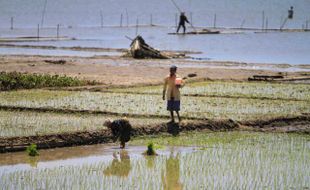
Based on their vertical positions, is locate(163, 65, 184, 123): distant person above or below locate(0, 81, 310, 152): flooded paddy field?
above

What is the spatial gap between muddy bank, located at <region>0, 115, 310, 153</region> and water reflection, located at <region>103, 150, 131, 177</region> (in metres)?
0.71

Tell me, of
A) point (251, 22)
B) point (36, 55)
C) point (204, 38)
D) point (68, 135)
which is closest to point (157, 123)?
point (68, 135)

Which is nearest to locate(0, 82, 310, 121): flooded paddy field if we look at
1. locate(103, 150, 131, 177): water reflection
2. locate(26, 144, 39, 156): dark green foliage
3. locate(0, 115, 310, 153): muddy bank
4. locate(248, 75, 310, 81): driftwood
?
locate(0, 115, 310, 153): muddy bank

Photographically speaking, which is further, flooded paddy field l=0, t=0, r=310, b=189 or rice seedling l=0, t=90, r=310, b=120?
rice seedling l=0, t=90, r=310, b=120

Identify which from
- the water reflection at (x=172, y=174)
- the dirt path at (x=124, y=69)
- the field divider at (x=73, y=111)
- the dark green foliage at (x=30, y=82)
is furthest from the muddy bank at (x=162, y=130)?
the dirt path at (x=124, y=69)

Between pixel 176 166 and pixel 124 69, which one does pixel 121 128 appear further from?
pixel 124 69

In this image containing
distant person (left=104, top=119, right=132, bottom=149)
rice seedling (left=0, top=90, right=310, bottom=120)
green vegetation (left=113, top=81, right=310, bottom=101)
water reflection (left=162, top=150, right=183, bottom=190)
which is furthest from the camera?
green vegetation (left=113, top=81, right=310, bottom=101)

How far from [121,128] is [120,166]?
0.84 meters

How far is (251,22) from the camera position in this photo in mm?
60000

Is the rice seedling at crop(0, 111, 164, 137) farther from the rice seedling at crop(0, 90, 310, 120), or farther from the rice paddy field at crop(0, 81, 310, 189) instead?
the rice seedling at crop(0, 90, 310, 120)

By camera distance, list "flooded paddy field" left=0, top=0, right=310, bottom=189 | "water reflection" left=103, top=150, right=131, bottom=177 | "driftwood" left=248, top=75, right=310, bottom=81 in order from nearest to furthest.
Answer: "flooded paddy field" left=0, top=0, right=310, bottom=189
"water reflection" left=103, top=150, right=131, bottom=177
"driftwood" left=248, top=75, right=310, bottom=81

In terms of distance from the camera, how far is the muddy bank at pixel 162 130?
1083 centimetres

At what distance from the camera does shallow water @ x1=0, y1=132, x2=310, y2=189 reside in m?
9.03

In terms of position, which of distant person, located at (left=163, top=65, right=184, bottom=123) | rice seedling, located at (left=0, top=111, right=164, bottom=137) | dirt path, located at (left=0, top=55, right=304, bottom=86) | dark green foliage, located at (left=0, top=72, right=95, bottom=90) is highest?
distant person, located at (left=163, top=65, right=184, bottom=123)
